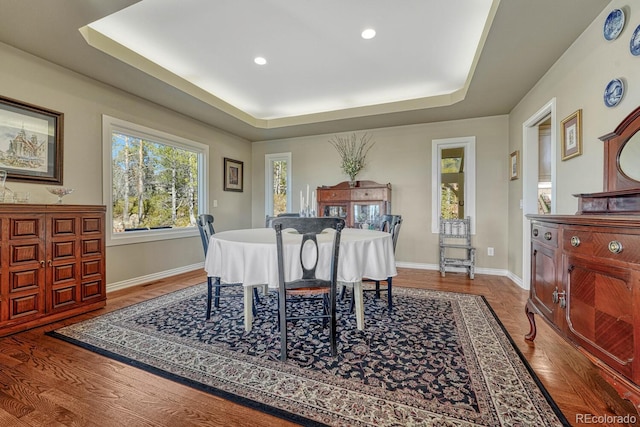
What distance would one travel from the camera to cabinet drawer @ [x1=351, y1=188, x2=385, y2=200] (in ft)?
15.0

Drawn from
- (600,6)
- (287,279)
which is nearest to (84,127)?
(287,279)

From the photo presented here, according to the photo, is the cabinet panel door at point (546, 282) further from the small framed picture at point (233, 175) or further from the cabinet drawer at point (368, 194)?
the small framed picture at point (233, 175)

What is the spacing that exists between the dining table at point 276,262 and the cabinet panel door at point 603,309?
1.08m

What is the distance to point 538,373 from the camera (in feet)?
A: 5.43

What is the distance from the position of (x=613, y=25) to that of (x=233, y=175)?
509 centimetres

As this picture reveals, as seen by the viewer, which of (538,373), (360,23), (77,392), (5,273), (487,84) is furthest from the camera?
(487,84)

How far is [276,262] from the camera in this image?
5.98ft

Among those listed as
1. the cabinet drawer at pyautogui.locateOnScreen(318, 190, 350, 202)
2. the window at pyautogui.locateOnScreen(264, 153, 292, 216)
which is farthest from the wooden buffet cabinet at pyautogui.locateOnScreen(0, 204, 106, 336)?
the window at pyautogui.locateOnScreen(264, 153, 292, 216)

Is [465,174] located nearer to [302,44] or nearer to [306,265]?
[302,44]

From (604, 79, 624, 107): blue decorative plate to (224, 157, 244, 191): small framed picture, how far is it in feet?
16.2

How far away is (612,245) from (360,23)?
245 centimetres

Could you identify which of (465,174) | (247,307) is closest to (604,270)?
(247,307)

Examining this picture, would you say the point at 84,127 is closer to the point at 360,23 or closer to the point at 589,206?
the point at 360,23

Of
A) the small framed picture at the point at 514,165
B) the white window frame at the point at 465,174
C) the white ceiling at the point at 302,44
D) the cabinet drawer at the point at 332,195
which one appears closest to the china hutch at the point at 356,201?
the cabinet drawer at the point at 332,195
